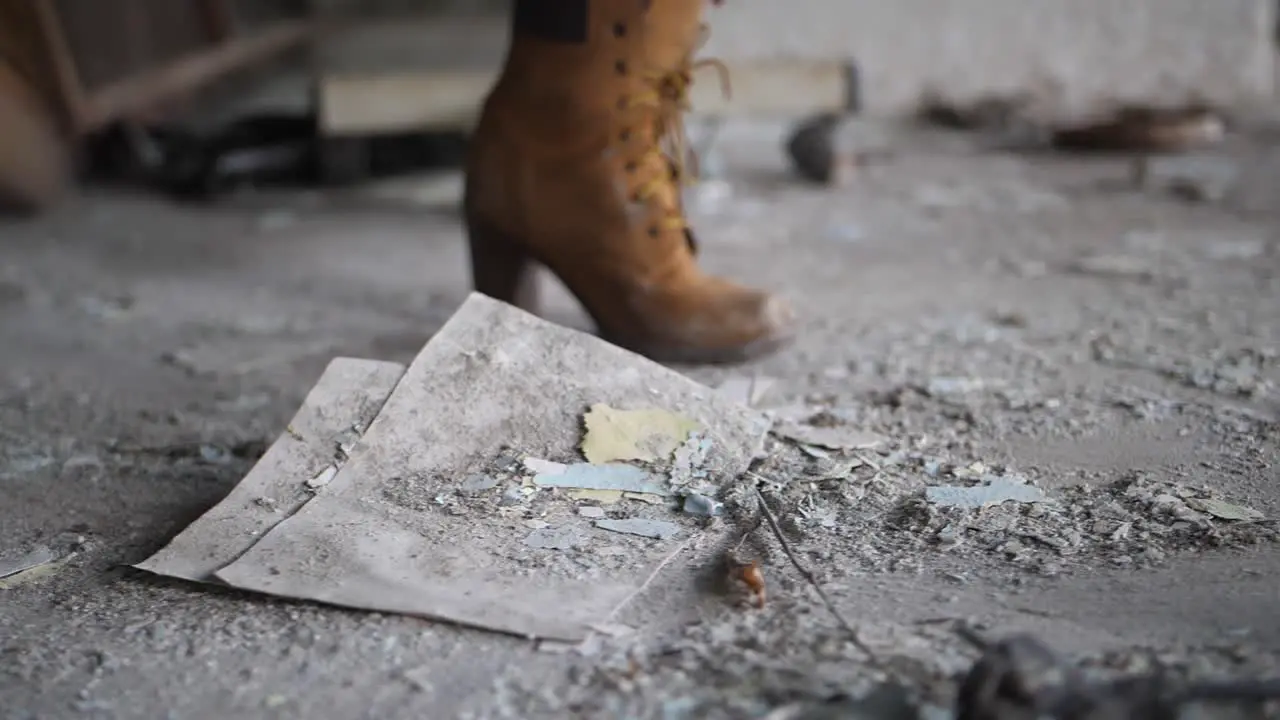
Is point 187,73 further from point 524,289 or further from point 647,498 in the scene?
point 647,498

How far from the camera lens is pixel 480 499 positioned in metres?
1.09

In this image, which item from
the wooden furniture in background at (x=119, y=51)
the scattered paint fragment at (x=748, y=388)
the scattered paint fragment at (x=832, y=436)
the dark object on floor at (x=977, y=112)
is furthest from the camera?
the dark object on floor at (x=977, y=112)

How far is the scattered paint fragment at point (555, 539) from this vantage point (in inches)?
39.2

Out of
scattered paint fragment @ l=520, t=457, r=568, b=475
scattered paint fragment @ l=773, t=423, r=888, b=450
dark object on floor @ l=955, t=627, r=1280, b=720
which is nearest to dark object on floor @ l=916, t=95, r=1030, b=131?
scattered paint fragment @ l=773, t=423, r=888, b=450

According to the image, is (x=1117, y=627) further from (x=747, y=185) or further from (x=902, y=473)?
(x=747, y=185)

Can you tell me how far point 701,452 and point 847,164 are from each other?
1.86 metres

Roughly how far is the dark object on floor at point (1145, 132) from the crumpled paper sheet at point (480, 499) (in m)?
2.10

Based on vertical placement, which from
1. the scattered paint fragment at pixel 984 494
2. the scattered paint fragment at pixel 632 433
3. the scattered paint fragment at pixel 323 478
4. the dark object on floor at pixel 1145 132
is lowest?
the scattered paint fragment at pixel 984 494

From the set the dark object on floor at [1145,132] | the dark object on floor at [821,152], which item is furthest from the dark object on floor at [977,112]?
the dark object on floor at [821,152]

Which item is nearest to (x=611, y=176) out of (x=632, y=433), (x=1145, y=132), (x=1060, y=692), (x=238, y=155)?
(x=632, y=433)

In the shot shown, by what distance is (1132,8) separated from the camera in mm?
3625

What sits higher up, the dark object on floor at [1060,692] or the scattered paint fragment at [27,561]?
the dark object on floor at [1060,692]

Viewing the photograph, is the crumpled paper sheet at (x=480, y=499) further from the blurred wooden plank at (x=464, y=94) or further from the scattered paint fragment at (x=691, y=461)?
the blurred wooden plank at (x=464, y=94)

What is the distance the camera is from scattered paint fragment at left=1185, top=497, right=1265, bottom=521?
3.34 ft
